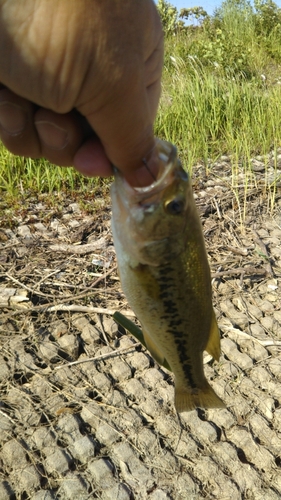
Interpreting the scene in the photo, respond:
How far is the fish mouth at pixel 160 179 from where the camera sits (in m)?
1.50

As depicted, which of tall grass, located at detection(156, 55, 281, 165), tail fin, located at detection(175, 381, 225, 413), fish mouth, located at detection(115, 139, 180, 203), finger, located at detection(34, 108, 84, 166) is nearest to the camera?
fish mouth, located at detection(115, 139, 180, 203)

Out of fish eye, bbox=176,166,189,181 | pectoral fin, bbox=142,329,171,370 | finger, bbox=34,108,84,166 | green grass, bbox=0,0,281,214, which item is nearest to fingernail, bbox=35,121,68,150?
finger, bbox=34,108,84,166

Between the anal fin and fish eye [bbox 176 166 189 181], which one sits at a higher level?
fish eye [bbox 176 166 189 181]

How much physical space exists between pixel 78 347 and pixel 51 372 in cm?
26

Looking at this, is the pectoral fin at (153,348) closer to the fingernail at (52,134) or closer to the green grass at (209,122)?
the fingernail at (52,134)

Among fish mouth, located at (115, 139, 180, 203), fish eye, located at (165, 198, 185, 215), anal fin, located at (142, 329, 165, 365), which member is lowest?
anal fin, located at (142, 329, 165, 365)

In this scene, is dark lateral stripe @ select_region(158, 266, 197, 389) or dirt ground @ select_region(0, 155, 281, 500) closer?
dark lateral stripe @ select_region(158, 266, 197, 389)

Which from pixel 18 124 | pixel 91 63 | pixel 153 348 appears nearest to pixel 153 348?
pixel 153 348

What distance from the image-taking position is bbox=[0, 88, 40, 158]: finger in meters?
1.65

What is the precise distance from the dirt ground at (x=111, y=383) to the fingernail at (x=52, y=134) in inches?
67.3

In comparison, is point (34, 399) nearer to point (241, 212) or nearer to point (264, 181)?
point (241, 212)

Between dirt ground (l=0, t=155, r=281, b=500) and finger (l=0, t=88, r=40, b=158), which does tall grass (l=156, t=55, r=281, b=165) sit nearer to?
dirt ground (l=0, t=155, r=281, b=500)

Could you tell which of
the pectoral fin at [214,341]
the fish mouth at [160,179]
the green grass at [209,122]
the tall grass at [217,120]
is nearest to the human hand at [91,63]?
the fish mouth at [160,179]

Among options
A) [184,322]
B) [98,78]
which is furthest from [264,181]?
[98,78]
